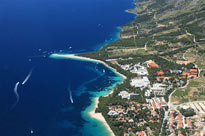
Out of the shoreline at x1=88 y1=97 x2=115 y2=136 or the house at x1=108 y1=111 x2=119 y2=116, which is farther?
the house at x1=108 y1=111 x2=119 y2=116

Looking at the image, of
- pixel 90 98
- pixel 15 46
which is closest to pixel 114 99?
pixel 90 98

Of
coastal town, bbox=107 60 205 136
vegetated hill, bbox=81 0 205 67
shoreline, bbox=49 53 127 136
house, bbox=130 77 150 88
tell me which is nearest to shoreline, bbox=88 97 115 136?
shoreline, bbox=49 53 127 136

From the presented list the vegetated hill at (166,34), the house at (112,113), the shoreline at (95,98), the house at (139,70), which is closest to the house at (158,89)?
the house at (139,70)

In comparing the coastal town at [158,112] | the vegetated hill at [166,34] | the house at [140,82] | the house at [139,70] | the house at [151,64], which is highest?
the vegetated hill at [166,34]

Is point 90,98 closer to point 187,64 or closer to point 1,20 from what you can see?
point 187,64

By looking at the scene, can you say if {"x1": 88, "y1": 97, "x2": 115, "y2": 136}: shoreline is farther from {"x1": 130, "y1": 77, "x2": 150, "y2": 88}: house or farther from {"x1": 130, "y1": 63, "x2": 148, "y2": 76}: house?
{"x1": 130, "y1": 63, "x2": 148, "y2": 76}: house

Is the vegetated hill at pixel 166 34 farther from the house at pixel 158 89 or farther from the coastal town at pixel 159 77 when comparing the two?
the house at pixel 158 89

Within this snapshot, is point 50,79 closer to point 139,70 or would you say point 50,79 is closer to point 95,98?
point 95,98
